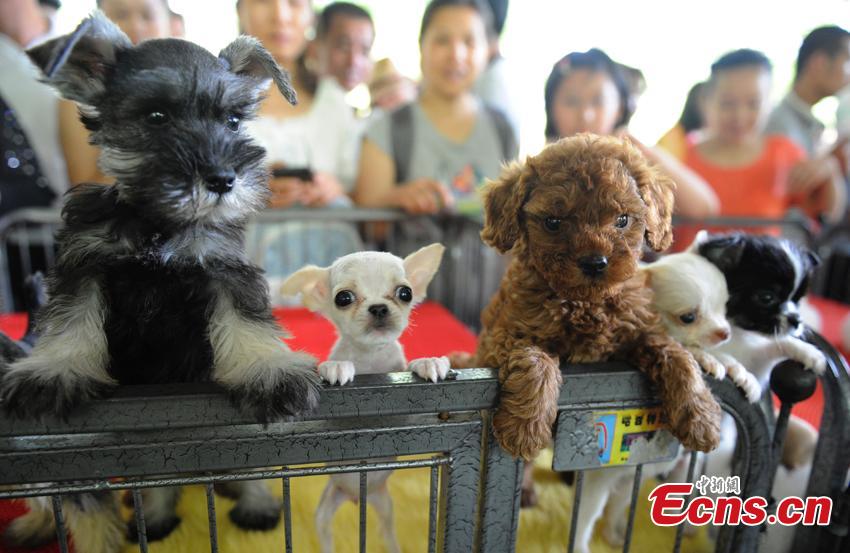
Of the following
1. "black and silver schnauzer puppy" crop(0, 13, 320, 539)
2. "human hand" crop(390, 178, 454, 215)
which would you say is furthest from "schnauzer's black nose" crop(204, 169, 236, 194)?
"human hand" crop(390, 178, 454, 215)

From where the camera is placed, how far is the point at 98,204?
67 cm

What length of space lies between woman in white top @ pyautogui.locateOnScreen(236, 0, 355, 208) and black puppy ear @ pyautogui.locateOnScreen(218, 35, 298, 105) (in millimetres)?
803

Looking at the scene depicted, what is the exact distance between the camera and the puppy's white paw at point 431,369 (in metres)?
0.67

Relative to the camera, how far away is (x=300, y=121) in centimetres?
183

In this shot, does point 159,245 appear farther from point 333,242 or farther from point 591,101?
Result: point 591,101

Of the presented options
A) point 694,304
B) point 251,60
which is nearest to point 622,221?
point 694,304

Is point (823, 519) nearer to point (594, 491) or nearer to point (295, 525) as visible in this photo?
point (594, 491)

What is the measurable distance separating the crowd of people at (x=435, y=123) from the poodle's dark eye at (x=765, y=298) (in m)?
0.53

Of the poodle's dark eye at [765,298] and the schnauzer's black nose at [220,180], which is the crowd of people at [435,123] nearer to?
the poodle's dark eye at [765,298]

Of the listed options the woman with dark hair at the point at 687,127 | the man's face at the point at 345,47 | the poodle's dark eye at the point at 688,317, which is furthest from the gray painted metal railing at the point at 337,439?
the man's face at the point at 345,47

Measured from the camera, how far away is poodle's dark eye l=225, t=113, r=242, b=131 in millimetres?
671

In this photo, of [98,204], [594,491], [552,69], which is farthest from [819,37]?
[98,204]

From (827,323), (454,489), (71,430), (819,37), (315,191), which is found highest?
(819,37)

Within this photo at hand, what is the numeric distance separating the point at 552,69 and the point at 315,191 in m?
0.82
